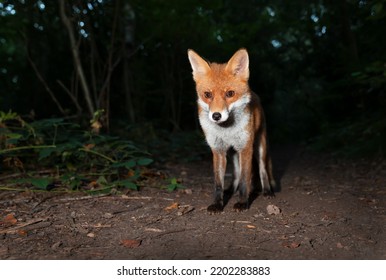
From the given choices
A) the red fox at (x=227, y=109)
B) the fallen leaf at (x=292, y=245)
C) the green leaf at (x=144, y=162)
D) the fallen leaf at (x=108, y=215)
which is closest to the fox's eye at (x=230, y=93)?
the red fox at (x=227, y=109)

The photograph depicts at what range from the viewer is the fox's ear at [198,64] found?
12.9 feet

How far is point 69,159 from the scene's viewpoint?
5445 millimetres

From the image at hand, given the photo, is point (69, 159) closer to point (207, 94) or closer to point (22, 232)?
point (22, 232)

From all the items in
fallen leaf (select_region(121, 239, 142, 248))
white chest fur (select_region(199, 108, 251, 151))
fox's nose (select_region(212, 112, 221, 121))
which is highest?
fox's nose (select_region(212, 112, 221, 121))

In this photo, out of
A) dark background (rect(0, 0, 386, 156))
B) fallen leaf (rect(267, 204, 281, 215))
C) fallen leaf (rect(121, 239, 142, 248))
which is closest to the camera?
fallen leaf (rect(121, 239, 142, 248))

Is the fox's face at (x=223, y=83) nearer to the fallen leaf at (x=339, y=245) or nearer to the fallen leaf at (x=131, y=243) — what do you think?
the fallen leaf at (x=131, y=243)

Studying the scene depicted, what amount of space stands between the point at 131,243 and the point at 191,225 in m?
0.65

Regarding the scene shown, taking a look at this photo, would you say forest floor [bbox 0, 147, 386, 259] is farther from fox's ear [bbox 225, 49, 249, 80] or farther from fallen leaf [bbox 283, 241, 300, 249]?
fox's ear [bbox 225, 49, 249, 80]

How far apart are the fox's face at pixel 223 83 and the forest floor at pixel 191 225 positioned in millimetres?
1077

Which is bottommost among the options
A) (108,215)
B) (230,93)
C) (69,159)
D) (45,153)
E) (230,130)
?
(108,215)

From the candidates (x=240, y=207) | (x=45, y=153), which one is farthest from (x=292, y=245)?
(x=45, y=153)

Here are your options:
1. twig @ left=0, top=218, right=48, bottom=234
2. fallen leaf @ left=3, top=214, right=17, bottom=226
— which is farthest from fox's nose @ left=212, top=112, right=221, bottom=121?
fallen leaf @ left=3, top=214, right=17, bottom=226

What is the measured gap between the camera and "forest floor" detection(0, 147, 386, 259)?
2.83m

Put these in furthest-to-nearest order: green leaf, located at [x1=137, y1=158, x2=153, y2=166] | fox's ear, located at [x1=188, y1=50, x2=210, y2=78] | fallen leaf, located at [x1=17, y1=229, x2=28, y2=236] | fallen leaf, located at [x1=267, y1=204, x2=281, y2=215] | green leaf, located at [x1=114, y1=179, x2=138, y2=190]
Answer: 1. green leaf, located at [x1=137, y1=158, x2=153, y2=166]
2. green leaf, located at [x1=114, y1=179, x2=138, y2=190]
3. fox's ear, located at [x1=188, y1=50, x2=210, y2=78]
4. fallen leaf, located at [x1=267, y1=204, x2=281, y2=215]
5. fallen leaf, located at [x1=17, y1=229, x2=28, y2=236]
